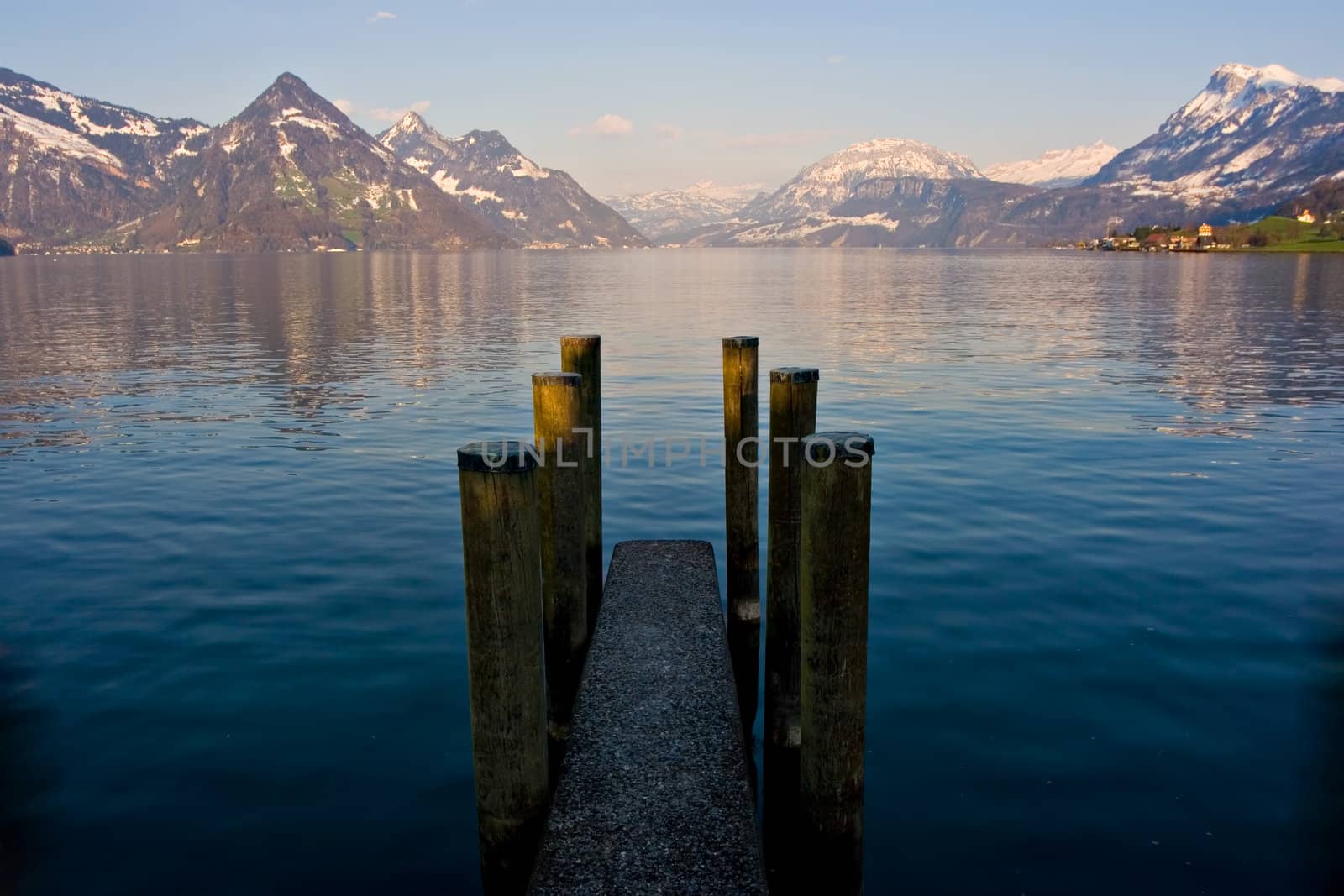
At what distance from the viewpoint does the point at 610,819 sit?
22.2ft

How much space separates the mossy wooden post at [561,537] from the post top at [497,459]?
10.2ft

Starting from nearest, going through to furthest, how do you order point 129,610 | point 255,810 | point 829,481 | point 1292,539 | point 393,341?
point 829,481
point 255,810
point 129,610
point 1292,539
point 393,341

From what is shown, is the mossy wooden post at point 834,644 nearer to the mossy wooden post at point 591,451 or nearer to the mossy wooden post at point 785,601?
the mossy wooden post at point 785,601

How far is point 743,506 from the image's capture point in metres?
11.1

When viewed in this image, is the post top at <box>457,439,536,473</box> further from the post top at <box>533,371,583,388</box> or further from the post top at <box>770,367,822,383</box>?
the post top at <box>770,367,822,383</box>

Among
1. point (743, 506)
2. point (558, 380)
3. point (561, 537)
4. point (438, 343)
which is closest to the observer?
point (558, 380)

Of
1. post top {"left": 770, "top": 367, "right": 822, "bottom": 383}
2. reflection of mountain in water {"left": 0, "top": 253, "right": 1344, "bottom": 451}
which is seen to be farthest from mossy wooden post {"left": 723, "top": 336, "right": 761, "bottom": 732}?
reflection of mountain in water {"left": 0, "top": 253, "right": 1344, "bottom": 451}

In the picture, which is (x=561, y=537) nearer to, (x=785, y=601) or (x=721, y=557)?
(x=785, y=601)

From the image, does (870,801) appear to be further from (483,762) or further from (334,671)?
(334,671)

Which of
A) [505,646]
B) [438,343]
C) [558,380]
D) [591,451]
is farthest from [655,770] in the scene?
[438,343]

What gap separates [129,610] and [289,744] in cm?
495

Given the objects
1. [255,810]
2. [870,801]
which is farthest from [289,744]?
[870,801]

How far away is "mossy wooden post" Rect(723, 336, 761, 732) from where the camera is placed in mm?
10922

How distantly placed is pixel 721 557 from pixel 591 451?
5.37 metres
